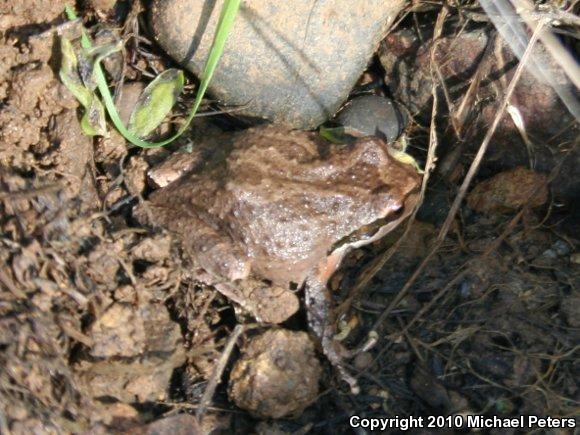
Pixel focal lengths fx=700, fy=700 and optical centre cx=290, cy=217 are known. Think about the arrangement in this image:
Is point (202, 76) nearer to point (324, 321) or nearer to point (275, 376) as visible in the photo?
point (324, 321)

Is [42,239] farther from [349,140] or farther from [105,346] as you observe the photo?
[349,140]

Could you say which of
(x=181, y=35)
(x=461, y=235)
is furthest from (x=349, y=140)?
(x=181, y=35)

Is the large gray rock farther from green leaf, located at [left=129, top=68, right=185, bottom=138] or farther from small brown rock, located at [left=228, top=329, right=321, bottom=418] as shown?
small brown rock, located at [left=228, top=329, right=321, bottom=418]

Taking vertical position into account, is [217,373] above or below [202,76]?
below

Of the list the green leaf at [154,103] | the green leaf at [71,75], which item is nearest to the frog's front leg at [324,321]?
the green leaf at [154,103]

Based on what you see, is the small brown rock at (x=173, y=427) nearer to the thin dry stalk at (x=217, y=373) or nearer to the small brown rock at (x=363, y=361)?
the thin dry stalk at (x=217, y=373)

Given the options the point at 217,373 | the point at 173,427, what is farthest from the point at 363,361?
the point at 173,427

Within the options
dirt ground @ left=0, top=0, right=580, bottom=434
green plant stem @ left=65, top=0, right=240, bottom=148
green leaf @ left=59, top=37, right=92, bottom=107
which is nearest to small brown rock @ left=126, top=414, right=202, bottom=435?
dirt ground @ left=0, top=0, right=580, bottom=434
